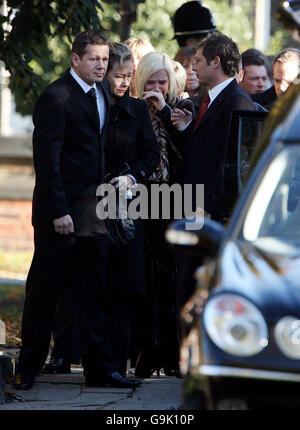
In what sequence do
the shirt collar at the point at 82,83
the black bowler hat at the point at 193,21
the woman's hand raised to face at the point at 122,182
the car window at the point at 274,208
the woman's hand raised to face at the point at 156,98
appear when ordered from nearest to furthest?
1. the car window at the point at 274,208
2. the shirt collar at the point at 82,83
3. the woman's hand raised to face at the point at 122,182
4. the woman's hand raised to face at the point at 156,98
5. the black bowler hat at the point at 193,21

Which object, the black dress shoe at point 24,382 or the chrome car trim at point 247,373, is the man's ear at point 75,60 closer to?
the black dress shoe at point 24,382

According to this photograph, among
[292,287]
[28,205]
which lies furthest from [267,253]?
[28,205]

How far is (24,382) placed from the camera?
690 cm

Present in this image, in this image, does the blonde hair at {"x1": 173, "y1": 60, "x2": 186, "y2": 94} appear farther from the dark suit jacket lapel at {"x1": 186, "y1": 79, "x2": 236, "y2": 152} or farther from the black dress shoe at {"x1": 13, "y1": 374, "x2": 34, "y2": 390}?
the black dress shoe at {"x1": 13, "y1": 374, "x2": 34, "y2": 390}

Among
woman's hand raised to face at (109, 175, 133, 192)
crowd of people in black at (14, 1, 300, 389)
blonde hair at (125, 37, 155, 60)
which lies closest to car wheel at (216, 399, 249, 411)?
crowd of people in black at (14, 1, 300, 389)

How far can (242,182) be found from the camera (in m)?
6.59

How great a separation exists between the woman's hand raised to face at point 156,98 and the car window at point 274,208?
246 centimetres

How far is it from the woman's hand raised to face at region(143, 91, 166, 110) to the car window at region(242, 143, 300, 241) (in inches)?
96.9

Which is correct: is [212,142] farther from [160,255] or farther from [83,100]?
[160,255]

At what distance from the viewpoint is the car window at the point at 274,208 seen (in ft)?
16.0

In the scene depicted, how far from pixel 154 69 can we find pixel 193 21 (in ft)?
12.7

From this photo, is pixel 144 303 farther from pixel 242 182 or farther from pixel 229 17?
pixel 229 17

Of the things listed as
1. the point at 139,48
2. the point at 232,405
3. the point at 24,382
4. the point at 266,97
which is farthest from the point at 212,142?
the point at 232,405

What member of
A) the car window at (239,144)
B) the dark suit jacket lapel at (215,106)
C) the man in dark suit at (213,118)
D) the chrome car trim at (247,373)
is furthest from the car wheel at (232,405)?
the dark suit jacket lapel at (215,106)
